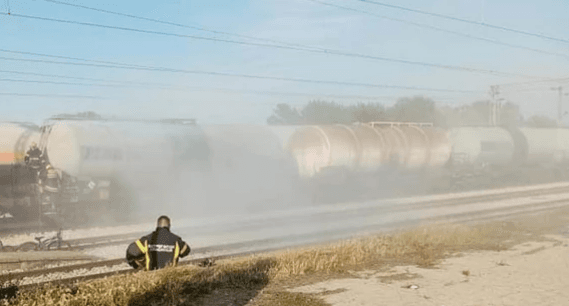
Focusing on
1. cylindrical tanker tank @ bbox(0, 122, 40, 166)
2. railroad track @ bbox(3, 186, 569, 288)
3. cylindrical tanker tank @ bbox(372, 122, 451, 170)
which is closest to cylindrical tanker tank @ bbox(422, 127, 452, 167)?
cylindrical tanker tank @ bbox(372, 122, 451, 170)

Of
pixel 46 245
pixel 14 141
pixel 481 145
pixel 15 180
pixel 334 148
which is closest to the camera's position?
pixel 46 245

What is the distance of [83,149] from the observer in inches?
663

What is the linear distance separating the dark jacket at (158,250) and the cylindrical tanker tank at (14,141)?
11.8 m

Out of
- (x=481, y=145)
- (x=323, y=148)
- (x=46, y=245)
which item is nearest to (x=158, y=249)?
(x=46, y=245)

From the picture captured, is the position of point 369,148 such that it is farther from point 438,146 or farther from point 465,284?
point 465,284

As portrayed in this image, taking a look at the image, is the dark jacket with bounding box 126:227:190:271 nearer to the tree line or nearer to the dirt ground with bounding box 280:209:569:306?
the dirt ground with bounding box 280:209:569:306

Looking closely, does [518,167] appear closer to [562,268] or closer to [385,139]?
[385,139]

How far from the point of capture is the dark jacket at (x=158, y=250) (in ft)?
23.3

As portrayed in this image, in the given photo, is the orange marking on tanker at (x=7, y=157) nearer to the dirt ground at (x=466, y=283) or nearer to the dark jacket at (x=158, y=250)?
the dark jacket at (x=158, y=250)

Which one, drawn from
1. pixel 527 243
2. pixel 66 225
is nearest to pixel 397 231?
pixel 527 243

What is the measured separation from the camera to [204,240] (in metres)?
13.8

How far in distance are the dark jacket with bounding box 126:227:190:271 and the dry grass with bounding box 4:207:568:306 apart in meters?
0.20

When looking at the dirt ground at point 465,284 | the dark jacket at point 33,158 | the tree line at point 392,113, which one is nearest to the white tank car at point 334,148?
the dark jacket at point 33,158

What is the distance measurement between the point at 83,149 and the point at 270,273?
1022 cm
